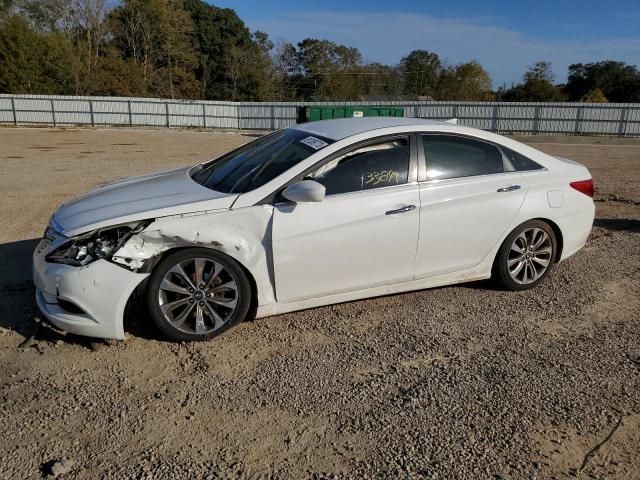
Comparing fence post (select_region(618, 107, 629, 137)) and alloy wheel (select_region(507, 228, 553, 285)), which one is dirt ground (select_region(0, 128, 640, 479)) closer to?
alloy wheel (select_region(507, 228, 553, 285))

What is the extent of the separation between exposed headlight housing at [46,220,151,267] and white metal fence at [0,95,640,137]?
102ft

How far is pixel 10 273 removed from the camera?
5023mm

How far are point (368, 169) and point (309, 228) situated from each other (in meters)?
0.72

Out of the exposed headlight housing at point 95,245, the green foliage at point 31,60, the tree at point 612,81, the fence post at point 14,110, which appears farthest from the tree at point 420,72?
the exposed headlight housing at point 95,245

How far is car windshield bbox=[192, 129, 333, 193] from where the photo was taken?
13.0 ft

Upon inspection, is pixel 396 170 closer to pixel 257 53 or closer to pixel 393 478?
pixel 393 478

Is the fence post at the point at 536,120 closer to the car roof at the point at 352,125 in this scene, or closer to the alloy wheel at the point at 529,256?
the alloy wheel at the point at 529,256

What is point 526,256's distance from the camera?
468 cm

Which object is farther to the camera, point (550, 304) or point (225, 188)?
point (550, 304)

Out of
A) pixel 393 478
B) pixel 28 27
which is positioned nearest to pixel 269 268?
pixel 393 478

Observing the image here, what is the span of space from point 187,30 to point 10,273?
5225 centimetres

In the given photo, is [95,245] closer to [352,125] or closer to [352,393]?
[352,393]

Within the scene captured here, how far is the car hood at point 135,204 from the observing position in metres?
3.56

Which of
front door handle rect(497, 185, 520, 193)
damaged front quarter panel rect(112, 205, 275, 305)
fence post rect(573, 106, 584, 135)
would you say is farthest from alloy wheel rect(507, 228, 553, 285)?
fence post rect(573, 106, 584, 135)
